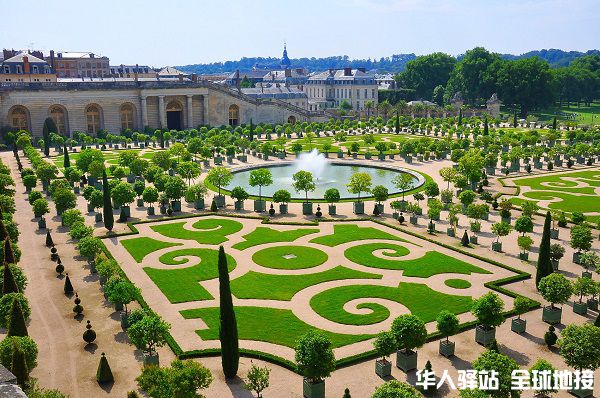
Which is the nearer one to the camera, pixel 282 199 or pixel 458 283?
pixel 458 283

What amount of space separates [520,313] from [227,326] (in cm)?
1743

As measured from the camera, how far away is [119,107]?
118250 millimetres

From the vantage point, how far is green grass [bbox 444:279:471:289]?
37594 mm

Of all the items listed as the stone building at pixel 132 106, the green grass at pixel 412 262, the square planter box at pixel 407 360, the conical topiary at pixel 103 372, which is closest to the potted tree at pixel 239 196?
the green grass at pixel 412 262

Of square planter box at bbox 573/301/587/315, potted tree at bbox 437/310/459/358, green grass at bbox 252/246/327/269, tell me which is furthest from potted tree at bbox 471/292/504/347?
green grass at bbox 252/246/327/269

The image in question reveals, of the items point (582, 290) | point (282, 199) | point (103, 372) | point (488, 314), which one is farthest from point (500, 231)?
Answer: point (103, 372)

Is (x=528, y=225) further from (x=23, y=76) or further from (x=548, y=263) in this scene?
(x=23, y=76)

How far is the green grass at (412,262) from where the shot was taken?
40.3 meters

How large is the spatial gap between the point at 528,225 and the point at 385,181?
29.6 metres

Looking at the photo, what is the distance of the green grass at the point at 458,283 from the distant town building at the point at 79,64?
161 m

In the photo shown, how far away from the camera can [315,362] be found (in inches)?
978

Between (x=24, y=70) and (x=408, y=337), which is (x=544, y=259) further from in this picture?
(x=24, y=70)

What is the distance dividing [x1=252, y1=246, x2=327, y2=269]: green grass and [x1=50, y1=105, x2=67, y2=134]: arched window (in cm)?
8352

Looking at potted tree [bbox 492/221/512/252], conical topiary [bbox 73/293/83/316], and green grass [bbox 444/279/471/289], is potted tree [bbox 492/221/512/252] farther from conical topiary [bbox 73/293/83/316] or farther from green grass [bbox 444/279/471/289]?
conical topiary [bbox 73/293/83/316]
